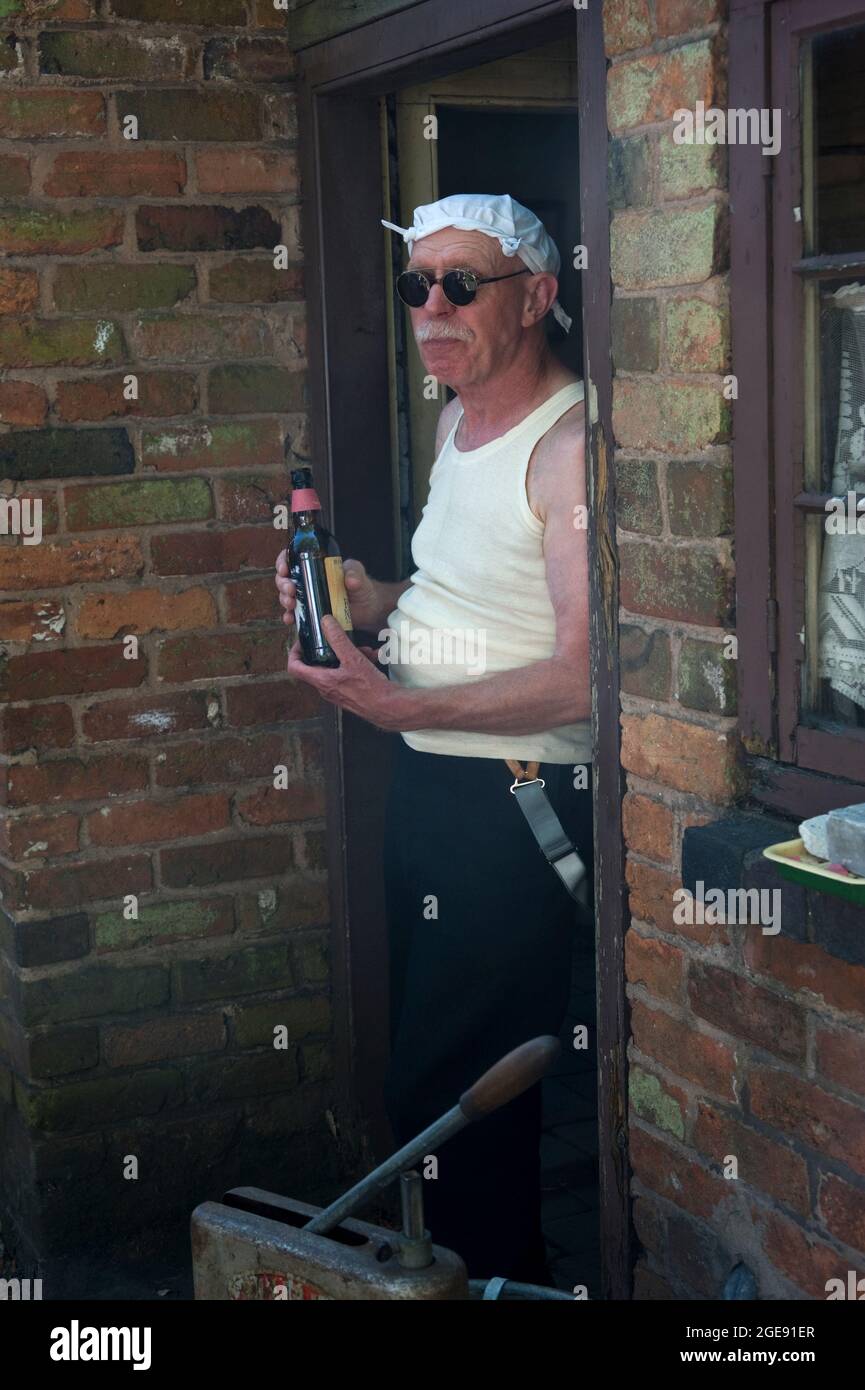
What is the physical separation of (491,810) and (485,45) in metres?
1.40

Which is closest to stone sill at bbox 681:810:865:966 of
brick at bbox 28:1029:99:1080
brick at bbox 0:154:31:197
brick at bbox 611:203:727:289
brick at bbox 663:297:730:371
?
brick at bbox 663:297:730:371

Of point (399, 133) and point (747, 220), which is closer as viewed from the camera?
point (747, 220)

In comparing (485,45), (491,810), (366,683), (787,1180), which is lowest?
(787,1180)

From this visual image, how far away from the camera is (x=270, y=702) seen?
13.0 ft

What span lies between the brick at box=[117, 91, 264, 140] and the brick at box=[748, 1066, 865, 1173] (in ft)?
7.64

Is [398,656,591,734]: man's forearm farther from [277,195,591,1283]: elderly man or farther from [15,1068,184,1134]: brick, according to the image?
[15,1068,184,1134]: brick

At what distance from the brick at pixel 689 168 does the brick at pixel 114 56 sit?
157cm

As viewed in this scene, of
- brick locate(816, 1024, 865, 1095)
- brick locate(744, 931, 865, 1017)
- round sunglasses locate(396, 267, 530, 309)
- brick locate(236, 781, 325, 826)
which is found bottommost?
brick locate(816, 1024, 865, 1095)

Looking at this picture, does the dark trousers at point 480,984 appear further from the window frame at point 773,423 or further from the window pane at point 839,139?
the window pane at point 839,139

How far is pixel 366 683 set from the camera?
333 centimetres

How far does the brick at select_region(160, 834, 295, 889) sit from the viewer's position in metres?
3.92

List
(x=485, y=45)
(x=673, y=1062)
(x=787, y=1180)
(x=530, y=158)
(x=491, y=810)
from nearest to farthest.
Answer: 1. (x=787, y=1180)
2. (x=673, y=1062)
3. (x=485, y=45)
4. (x=491, y=810)
5. (x=530, y=158)
